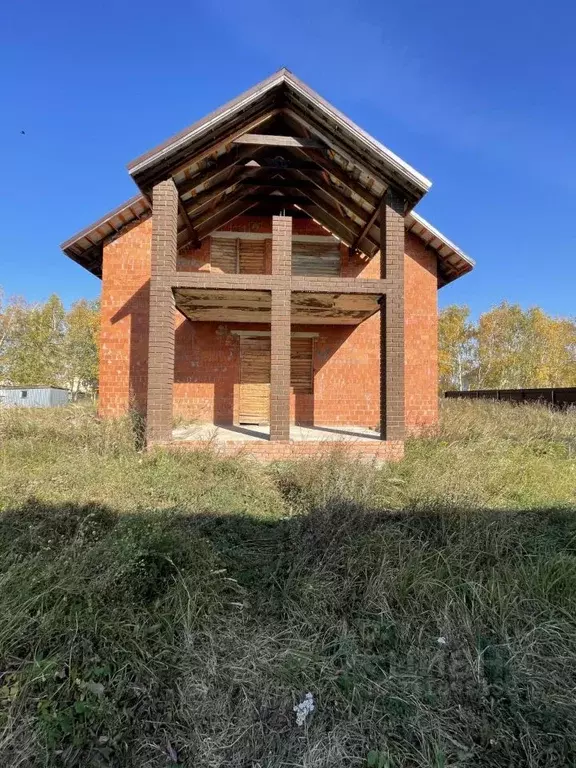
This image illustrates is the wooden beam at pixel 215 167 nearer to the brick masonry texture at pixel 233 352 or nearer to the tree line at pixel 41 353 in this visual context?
the brick masonry texture at pixel 233 352

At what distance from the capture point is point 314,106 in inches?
296

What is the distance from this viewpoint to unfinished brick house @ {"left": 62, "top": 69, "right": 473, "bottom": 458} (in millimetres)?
7684

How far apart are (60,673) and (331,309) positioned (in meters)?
8.64

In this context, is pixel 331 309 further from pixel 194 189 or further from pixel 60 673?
pixel 60 673

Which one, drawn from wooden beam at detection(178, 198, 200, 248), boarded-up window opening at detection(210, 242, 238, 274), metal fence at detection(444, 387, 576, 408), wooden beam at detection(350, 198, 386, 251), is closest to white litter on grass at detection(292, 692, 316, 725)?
wooden beam at detection(350, 198, 386, 251)

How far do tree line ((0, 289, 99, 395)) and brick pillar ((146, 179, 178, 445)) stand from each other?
30965mm

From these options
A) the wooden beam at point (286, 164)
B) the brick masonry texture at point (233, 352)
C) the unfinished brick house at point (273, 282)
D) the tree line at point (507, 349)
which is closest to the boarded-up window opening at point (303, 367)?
the unfinished brick house at point (273, 282)

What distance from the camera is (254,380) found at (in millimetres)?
11953

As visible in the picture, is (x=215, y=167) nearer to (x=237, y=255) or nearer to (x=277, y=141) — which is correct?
(x=277, y=141)

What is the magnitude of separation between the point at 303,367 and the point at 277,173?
16.4ft

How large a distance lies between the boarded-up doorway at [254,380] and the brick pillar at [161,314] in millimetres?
4183

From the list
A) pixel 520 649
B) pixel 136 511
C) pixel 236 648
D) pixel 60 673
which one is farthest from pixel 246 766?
pixel 136 511

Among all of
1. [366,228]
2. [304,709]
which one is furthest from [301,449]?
[366,228]

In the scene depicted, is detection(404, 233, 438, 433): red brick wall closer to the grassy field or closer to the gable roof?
the gable roof
